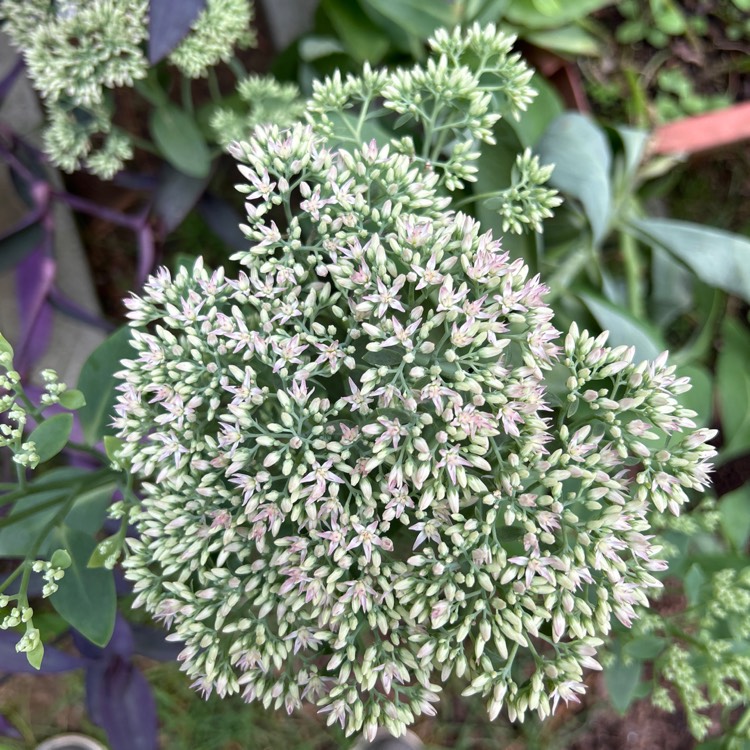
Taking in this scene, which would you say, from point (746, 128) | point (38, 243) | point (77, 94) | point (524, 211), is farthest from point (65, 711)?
point (746, 128)

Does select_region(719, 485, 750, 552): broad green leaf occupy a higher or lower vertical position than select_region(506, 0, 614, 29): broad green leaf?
lower

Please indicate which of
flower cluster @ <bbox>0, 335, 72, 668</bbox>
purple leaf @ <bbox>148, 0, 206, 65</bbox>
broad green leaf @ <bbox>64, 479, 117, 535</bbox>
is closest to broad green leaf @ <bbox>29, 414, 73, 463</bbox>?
flower cluster @ <bbox>0, 335, 72, 668</bbox>

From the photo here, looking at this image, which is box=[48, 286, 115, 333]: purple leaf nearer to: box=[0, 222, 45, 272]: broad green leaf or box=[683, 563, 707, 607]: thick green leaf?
box=[0, 222, 45, 272]: broad green leaf

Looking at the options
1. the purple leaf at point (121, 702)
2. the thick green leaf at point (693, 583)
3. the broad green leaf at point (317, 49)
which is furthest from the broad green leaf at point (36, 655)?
the broad green leaf at point (317, 49)

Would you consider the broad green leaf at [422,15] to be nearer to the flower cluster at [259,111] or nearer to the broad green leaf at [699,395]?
the flower cluster at [259,111]

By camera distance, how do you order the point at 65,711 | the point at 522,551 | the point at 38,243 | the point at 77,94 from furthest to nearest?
the point at 65,711, the point at 38,243, the point at 77,94, the point at 522,551

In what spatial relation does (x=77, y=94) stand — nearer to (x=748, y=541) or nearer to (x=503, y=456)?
(x=503, y=456)
